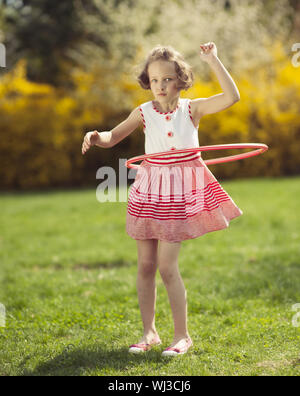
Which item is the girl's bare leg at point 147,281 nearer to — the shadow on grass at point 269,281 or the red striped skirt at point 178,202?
the red striped skirt at point 178,202

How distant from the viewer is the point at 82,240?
6.76m

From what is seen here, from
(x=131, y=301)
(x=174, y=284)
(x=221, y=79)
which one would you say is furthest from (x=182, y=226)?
(x=131, y=301)

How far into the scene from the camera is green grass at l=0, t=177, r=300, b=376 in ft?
9.34

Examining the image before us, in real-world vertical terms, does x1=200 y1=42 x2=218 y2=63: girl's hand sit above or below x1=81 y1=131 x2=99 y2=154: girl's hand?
above

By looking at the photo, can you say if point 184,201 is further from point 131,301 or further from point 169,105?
point 131,301

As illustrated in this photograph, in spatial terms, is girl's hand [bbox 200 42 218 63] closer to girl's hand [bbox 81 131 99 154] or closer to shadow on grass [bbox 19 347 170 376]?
girl's hand [bbox 81 131 99 154]

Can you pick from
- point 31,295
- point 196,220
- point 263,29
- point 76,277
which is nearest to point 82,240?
point 76,277

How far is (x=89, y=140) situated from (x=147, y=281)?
0.94m

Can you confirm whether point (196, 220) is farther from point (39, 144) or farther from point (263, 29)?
point (263, 29)

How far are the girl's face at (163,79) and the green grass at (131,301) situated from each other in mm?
1553

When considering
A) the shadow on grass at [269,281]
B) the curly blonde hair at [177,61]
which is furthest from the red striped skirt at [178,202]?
the shadow on grass at [269,281]

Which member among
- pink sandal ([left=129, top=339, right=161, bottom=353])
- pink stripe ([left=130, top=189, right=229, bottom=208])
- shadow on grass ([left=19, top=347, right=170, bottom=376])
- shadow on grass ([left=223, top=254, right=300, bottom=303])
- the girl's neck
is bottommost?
shadow on grass ([left=19, top=347, right=170, bottom=376])

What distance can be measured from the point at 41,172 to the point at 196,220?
12.8 meters

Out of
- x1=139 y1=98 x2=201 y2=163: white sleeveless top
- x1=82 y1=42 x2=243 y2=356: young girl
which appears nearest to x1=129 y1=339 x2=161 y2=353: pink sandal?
x1=82 y1=42 x2=243 y2=356: young girl
